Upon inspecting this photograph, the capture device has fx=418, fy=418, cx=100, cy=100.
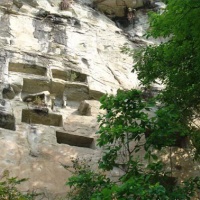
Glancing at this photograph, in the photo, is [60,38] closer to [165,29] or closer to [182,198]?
[165,29]

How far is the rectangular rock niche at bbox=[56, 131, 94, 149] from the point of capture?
29.2ft

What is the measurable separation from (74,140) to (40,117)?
950mm

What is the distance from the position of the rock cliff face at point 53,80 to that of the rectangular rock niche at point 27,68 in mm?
27

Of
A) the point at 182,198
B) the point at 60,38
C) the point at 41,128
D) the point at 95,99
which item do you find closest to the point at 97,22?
the point at 60,38

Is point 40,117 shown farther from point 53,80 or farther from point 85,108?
point 53,80

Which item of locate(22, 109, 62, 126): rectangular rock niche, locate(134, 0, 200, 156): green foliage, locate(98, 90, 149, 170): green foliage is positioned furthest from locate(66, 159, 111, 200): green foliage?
locate(22, 109, 62, 126): rectangular rock niche

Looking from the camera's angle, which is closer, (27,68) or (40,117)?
(40,117)

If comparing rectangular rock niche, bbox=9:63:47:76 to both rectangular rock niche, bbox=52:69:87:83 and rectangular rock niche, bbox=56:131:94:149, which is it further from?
rectangular rock niche, bbox=56:131:94:149

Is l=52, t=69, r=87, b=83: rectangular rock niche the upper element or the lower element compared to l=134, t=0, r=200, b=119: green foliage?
upper

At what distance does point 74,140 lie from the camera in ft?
29.6

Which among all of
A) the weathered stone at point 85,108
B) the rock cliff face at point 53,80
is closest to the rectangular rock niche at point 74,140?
the rock cliff face at point 53,80

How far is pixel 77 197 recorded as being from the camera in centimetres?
630

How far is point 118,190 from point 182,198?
110 cm

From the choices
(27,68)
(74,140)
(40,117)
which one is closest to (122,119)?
(74,140)
